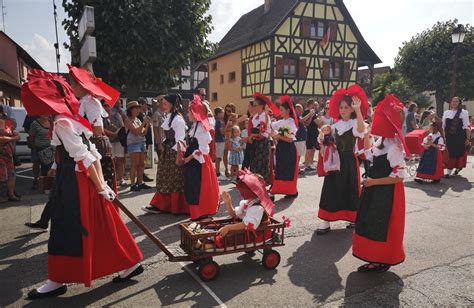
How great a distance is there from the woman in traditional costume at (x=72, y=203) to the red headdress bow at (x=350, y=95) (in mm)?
3343

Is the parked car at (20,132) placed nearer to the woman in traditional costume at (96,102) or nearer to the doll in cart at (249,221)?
the woman in traditional costume at (96,102)

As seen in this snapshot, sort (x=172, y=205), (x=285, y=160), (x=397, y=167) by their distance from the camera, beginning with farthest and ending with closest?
1. (x=285, y=160)
2. (x=172, y=205)
3. (x=397, y=167)

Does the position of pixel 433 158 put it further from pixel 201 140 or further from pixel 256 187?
pixel 256 187

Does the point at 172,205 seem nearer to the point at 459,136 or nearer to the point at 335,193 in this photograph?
the point at 335,193

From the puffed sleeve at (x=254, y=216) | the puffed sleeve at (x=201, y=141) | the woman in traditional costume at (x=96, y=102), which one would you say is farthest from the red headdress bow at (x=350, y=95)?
the woman in traditional costume at (x=96, y=102)

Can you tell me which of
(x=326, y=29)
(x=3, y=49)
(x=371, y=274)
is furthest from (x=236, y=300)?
(x=3, y=49)

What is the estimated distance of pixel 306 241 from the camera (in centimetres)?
485

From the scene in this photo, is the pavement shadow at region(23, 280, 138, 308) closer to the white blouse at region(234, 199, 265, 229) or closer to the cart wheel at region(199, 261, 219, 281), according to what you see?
the cart wheel at region(199, 261, 219, 281)

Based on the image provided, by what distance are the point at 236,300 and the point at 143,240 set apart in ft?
6.84

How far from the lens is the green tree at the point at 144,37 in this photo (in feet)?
39.0

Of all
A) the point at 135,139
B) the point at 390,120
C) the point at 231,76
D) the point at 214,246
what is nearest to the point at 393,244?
the point at 390,120

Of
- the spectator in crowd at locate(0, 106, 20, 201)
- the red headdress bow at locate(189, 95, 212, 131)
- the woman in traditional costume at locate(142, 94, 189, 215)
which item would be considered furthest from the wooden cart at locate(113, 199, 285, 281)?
the spectator in crowd at locate(0, 106, 20, 201)

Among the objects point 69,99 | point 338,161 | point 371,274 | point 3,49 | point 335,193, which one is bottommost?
point 371,274

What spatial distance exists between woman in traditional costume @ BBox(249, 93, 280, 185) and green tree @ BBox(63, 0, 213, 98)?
6.99 m
